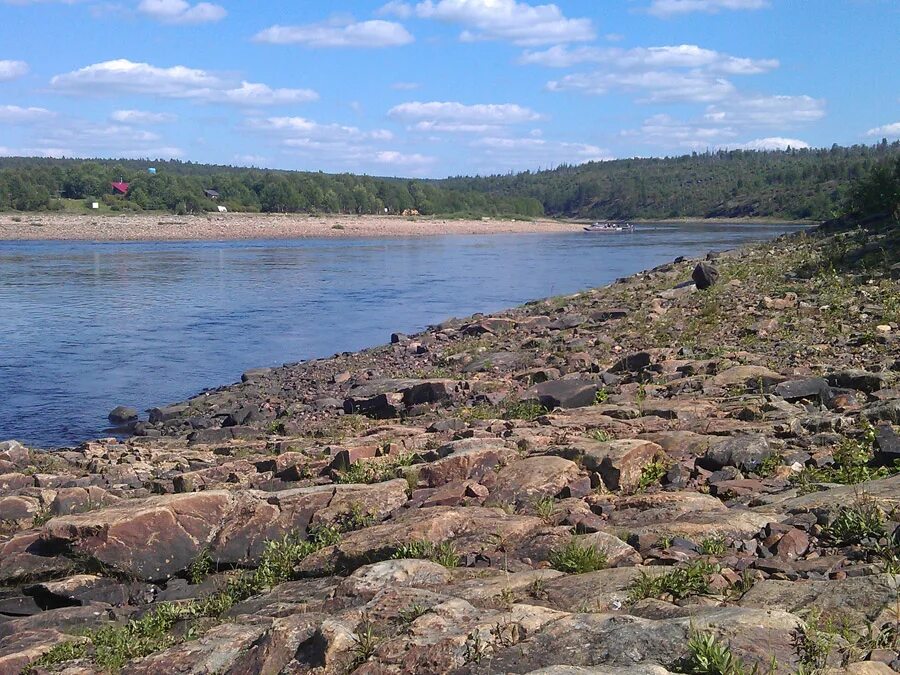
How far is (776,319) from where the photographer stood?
1485 centimetres

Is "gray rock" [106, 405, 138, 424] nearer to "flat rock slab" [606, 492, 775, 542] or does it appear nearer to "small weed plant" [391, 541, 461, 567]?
"small weed plant" [391, 541, 461, 567]

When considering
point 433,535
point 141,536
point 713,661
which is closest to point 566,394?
point 433,535

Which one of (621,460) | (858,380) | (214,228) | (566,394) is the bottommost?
(566,394)

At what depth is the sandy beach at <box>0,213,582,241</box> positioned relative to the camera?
7425cm

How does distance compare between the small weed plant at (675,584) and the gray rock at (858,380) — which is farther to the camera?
the gray rock at (858,380)

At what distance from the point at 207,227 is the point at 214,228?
881 millimetres

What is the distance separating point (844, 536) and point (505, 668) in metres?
2.40

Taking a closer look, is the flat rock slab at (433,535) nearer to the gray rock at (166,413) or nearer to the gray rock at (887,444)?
the gray rock at (887,444)

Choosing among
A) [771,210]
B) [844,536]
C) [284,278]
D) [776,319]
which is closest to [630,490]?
[844,536]

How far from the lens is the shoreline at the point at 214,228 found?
7400cm

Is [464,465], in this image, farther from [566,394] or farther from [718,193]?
[718,193]

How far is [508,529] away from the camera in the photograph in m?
6.22

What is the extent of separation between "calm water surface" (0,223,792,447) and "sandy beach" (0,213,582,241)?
520 inches

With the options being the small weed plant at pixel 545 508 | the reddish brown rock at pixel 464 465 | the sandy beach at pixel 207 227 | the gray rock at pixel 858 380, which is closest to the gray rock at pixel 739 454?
the small weed plant at pixel 545 508
